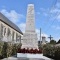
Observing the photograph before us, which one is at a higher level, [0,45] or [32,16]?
[32,16]

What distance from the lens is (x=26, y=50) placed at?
905 inches

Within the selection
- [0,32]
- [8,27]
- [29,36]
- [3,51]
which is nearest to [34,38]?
[29,36]

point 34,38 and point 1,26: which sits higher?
point 1,26

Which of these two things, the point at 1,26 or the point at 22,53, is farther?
the point at 1,26

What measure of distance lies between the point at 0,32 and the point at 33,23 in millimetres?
36992

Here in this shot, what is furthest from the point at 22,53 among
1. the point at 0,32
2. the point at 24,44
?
the point at 0,32

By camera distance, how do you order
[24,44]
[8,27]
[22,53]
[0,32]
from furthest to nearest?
[8,27]
[0,32]
[24,44]
[22,53]

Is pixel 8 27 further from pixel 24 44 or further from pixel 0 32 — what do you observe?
pixel 24 44

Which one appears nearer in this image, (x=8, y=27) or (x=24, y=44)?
(x=24, y=44)

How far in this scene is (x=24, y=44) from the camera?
983 inches

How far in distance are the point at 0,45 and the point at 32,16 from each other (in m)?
5.04

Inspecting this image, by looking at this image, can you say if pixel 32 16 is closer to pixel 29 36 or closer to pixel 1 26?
pixel 29 36

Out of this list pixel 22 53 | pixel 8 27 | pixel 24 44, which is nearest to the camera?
pixel 22 53

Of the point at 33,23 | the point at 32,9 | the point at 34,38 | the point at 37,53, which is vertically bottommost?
the point at 37,53
